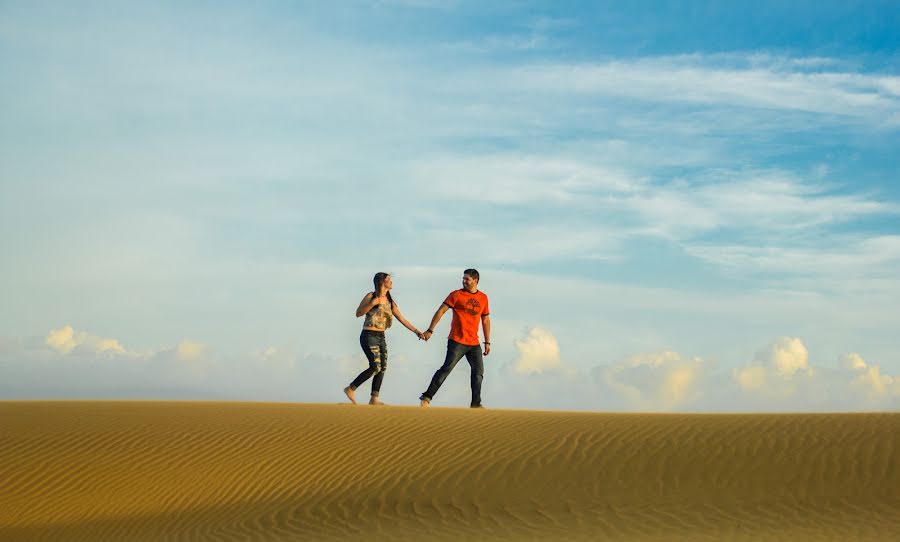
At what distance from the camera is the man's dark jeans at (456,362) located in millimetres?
17344

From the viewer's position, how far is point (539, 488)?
514 inches

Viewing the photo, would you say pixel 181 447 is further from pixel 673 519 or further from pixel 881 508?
pixel 881 508

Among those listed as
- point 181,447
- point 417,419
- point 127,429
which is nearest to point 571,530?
point 417,419

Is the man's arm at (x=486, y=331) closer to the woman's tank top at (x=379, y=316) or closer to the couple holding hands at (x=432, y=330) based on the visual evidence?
the couple holding hands at (x=432, y=330)

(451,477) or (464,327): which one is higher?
(464,327)

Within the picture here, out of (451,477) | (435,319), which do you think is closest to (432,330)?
(435,319)

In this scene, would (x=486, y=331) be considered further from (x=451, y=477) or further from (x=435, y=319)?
(x=451, y=477)

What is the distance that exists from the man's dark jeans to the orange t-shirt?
100 mm

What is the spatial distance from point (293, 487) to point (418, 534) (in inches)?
109

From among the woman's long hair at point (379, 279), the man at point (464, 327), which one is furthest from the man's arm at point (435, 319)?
the woman's long hair at point (379, 279)

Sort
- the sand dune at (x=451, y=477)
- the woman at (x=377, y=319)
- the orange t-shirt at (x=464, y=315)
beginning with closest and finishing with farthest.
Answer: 1. the sand dune at (x=451, y=477)
2. the woman at (x=377, y=319)
3. the orange t-shirt at (x=464, y=315)

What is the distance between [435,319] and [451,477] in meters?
4.43

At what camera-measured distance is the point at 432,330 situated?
57.6 ft

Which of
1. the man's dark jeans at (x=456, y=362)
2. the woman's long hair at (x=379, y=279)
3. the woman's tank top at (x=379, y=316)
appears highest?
the woman's long hair at (x=379, y=279)
